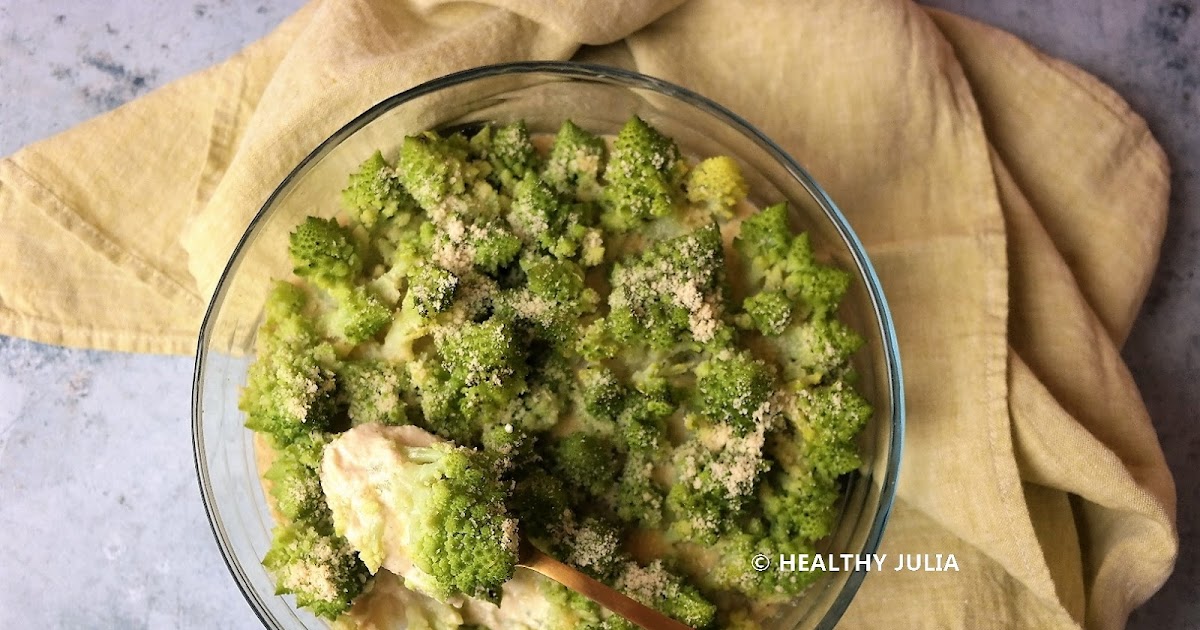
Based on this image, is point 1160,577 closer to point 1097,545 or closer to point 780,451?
point 1097,545

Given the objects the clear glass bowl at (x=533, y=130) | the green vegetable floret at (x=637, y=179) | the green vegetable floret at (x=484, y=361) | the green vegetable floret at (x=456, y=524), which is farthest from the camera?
the clear glass bowl at (x=533, y=130)

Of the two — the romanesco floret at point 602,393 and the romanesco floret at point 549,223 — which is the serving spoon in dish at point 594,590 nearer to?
the romanesco floret at point 602,393

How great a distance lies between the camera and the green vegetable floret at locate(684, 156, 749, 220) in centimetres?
182

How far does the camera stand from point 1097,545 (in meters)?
2.15

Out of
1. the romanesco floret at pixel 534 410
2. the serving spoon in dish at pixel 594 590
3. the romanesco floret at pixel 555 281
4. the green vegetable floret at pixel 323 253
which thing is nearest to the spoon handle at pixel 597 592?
the serving spoon in dish at pixel 594 590

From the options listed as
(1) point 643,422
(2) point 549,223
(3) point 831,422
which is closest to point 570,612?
(1) point 643,422

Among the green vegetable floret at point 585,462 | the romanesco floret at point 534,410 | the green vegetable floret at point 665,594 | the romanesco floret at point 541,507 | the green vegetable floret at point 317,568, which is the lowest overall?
the green vegetable floret at point 317,568

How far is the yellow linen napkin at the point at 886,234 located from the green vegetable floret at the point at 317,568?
1.93 feet

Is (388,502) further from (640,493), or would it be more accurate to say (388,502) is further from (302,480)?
(640,493)

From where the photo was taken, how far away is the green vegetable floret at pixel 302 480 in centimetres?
172

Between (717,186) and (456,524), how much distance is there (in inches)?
30.0

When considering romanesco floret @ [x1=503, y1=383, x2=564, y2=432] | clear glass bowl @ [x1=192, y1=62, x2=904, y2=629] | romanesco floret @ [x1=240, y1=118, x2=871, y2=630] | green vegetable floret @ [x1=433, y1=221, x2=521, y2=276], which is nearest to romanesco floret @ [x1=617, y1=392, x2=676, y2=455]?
romanesco floret @ [x1=240, y1=118, x2=871, y2=630]

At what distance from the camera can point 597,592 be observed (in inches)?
65.1

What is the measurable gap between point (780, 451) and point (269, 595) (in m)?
1.03
